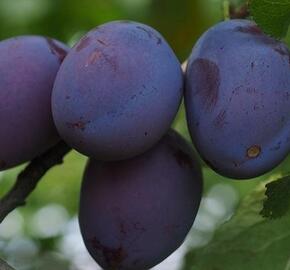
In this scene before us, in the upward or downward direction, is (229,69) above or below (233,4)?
above

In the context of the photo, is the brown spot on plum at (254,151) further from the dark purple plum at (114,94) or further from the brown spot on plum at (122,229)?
the brown spot on plum at (122,229)

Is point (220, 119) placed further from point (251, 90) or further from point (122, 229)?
point (122, 229)

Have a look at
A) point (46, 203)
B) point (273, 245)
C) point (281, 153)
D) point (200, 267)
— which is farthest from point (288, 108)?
point (46, 203)

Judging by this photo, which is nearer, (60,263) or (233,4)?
(233,4)

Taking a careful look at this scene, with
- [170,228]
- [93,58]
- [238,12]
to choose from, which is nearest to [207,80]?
[93,58]

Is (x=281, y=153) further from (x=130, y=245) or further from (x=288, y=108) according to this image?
(x=130, y=245)
